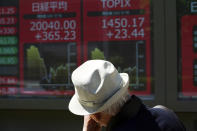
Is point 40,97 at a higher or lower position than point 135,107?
lower

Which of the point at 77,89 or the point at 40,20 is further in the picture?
the point at 40,20

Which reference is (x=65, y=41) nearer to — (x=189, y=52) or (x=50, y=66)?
(x=50, y=66)

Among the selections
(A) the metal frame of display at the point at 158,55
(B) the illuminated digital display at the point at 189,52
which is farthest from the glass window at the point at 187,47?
(A) the metal frame of display at the point at 158,55

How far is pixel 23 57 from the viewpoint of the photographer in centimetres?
482

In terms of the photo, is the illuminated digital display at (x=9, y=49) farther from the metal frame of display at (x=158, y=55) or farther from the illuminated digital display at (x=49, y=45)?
the metal frame of display at (x=158, y=55)

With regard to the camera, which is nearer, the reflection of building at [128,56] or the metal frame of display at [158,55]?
the metal frame of display at [158,55]

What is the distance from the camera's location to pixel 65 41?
15.4ft

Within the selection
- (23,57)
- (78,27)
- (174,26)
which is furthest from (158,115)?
(23,57)

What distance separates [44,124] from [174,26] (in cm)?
194

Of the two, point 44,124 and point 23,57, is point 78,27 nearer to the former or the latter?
point 23,57

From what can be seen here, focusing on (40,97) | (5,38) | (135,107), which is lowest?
(40,97)

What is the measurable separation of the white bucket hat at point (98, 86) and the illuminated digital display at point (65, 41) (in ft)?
8.39

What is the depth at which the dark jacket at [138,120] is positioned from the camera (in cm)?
186

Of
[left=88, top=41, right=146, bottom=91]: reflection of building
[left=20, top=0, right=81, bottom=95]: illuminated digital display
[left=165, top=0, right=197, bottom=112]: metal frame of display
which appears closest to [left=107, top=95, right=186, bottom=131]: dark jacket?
[left=165, top=0, right=197, bottom=112]: metal frame of display
